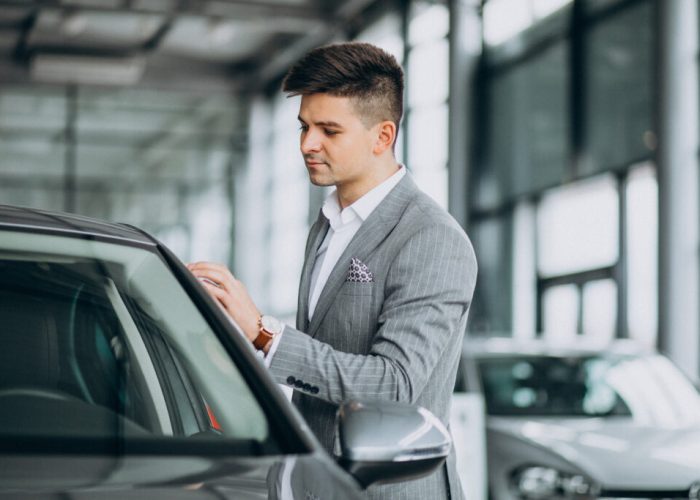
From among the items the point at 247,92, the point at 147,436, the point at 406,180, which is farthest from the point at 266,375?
the point at 247,92

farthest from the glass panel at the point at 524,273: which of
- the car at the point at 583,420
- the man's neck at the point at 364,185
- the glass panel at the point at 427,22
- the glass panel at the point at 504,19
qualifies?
the man's neck at the point at 364,185

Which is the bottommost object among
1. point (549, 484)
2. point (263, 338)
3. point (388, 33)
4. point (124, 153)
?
point (549, 484)

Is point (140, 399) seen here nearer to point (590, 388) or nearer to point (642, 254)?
Answer: point (590, 388)

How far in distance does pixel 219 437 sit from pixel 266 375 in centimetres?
14

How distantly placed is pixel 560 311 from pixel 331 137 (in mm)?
12455

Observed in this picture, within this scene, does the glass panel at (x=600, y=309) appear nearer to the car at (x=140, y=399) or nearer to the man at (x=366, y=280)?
the man at (x=366, y=280)

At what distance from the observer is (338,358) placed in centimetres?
220

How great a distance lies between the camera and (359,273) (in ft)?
7.69

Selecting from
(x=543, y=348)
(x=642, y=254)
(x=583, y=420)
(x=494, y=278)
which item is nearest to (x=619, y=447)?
(x=583, y=420)

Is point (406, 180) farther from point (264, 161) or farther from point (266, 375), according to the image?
point (264, 161)

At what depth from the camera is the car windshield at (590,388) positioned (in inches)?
255

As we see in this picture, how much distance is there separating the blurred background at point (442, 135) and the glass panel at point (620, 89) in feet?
0.09

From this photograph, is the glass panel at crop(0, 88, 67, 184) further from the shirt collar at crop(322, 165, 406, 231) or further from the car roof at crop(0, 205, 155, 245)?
the car roof at crop(0, 205, 155, 245)

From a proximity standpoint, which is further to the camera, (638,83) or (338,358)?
(638,83)
